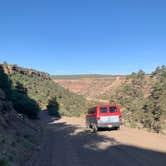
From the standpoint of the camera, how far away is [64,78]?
595 feet

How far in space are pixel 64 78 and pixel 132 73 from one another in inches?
4502

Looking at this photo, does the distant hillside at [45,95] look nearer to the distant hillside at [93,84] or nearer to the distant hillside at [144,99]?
the distant hillside at [144,99]

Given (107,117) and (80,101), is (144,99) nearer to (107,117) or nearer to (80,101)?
(80,101)

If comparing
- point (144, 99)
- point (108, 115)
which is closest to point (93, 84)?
point (144, 99)

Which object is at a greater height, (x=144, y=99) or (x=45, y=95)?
(x=45, y=95)

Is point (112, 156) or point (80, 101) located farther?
point (80, 101)

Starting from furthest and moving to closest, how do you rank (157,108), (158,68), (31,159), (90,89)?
(90,89) → (158,68) → (157,108) → (31,159)

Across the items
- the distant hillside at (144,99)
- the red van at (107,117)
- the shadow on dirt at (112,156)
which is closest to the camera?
the shadow on dirt at (112,156)

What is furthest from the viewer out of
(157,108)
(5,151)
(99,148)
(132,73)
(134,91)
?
(132,73)

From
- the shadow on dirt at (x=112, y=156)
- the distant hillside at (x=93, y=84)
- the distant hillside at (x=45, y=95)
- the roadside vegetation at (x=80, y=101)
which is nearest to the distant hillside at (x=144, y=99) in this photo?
the roadside vegetation at (x=80, y=101)

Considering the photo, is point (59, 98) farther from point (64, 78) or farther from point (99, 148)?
point (64, 78)

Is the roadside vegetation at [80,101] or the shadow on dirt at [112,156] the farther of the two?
the roadside vegetation at [80,101]

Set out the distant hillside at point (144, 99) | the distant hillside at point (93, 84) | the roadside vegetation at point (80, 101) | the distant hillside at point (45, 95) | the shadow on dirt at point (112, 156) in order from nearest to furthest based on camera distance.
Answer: the shadow on dirt at point (112, 156), the roadside vegetation at point (80, 101), the distant hillside at point (144, 99), the distant hillside at point (45, 95), the distant hillside at point (93, 84)

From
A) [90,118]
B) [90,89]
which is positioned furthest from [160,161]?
[90,89]
